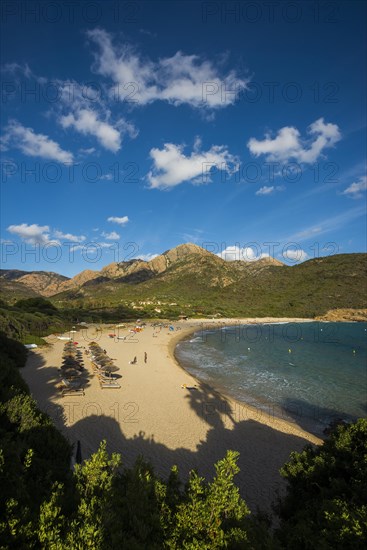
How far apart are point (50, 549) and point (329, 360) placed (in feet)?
163

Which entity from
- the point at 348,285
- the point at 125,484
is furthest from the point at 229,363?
the point at 348,285

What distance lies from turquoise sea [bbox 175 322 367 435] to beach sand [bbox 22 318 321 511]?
136 inches

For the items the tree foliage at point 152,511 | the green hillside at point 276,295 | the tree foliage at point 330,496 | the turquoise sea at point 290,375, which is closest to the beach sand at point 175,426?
the tree foliage at point 330,496

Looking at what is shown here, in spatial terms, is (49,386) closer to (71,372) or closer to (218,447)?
(71,372)

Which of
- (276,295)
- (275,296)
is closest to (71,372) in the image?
(275,296)

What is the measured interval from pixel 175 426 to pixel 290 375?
2269 centimetres

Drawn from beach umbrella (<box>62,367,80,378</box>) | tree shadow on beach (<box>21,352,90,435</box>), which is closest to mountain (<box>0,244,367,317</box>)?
tree shadow on beach (<box>21,352,90,435</box>)

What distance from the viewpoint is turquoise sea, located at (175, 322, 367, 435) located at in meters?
24.0

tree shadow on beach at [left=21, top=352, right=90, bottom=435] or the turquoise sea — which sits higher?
tree shadow on beach at [left=21, top=352, right=90, bottom=435]

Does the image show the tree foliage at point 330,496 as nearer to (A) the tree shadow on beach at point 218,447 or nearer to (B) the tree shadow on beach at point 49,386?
(A) the tree shadow on beach at point 218,447

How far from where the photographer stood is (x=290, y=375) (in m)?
35.8

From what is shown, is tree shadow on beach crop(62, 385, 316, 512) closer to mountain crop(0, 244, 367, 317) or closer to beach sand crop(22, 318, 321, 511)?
beach sand crop(22, 318, 321, 511)

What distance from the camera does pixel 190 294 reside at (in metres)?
176

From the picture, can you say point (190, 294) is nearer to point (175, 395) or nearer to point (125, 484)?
point (175, 395)
